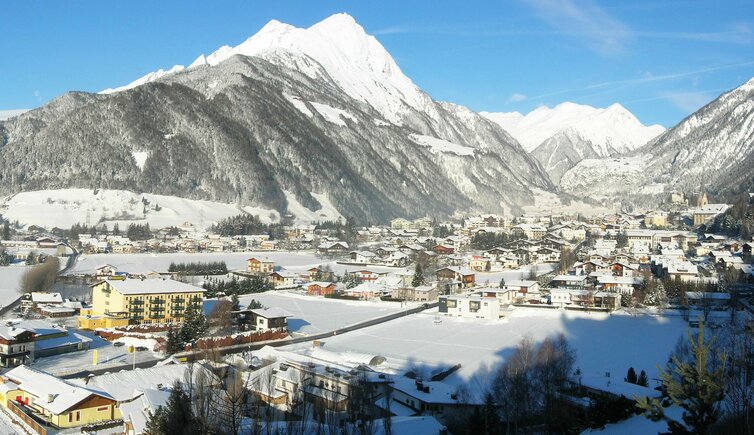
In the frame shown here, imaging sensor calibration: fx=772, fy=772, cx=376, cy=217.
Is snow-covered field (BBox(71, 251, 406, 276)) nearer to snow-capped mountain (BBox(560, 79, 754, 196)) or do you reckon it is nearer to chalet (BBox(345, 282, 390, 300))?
chalet (BBox(345, 282, 390, 300))

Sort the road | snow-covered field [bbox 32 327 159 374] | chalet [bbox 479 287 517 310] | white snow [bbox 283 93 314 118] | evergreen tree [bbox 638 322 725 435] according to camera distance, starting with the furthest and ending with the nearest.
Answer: white snow [bbox 283 93 314 118] < chalet [bbox 479 287 517 310] < snow-covered field [bbox 32 327 159 374] < the road < evergreen tree [bbox 638 322 725 435]

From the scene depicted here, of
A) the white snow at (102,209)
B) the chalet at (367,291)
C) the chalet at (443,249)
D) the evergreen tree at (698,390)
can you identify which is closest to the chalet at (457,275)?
the chalet at (367,291)

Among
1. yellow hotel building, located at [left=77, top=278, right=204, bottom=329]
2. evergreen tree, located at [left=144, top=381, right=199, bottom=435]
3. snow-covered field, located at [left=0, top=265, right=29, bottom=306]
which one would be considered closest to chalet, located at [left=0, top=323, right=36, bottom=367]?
yellow hotel building, located at [left=77, top=278, right=204, bottom=329]

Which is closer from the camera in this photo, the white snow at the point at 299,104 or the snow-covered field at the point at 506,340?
the snow-covered field at the point at 506,340

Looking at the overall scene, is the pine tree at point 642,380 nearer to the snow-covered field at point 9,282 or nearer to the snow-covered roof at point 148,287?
the snow-covered roof at point 148,287

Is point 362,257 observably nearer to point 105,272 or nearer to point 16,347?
point 105,272

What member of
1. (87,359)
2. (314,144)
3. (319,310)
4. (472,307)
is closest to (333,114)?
(314,144)
